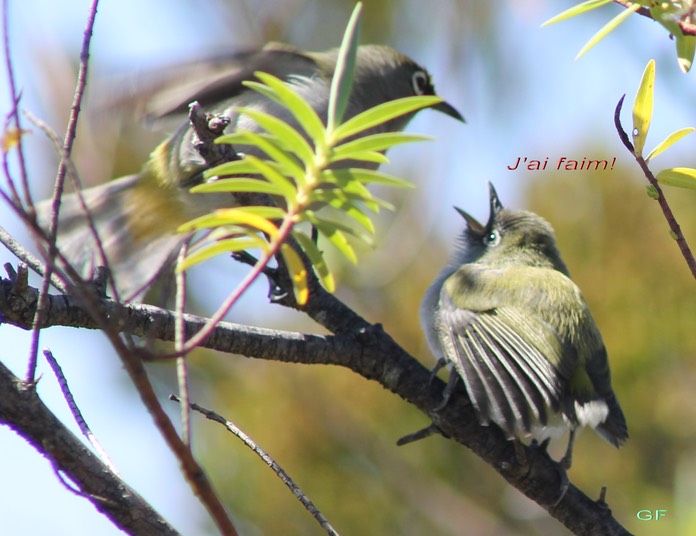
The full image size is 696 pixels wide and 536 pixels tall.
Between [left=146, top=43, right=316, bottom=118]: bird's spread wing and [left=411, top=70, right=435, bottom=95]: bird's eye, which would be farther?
[left=411, top=70, right=435, bottom=95]: bird's eye

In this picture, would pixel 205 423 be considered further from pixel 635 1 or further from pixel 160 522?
pixel 635 1

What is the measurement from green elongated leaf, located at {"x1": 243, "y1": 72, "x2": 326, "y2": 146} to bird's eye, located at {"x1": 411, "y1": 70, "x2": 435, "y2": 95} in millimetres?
3794

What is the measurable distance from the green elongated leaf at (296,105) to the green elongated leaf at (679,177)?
0.65 metres

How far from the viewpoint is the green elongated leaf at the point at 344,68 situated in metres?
0.97

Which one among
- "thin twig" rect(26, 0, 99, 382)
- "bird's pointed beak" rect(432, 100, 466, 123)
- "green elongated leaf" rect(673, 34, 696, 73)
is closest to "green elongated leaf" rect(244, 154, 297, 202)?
"thin twig" rect(26, 0, 99, 382)

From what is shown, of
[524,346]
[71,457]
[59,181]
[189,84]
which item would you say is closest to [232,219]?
[59,181]

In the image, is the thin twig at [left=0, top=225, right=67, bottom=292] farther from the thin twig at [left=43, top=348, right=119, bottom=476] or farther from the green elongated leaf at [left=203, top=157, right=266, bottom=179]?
the green elongated leaf at [left=203, top=157, right=266, bottom=179]

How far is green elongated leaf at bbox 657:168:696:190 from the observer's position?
1413mm

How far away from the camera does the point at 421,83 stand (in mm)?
4836

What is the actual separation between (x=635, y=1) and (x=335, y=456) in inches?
147

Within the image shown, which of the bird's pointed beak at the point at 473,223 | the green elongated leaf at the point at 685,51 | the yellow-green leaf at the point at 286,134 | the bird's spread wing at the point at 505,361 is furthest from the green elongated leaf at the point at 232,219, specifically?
the bird's pointed beak at the point at 473,223

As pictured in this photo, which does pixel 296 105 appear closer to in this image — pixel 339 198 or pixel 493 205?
pixel 339 198

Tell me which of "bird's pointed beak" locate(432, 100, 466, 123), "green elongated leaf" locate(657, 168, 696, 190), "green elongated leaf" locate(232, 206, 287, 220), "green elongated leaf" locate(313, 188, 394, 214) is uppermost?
"green elongated leaf" locate(232, 206, 287, 220)

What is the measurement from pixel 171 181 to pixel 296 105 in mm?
2555
